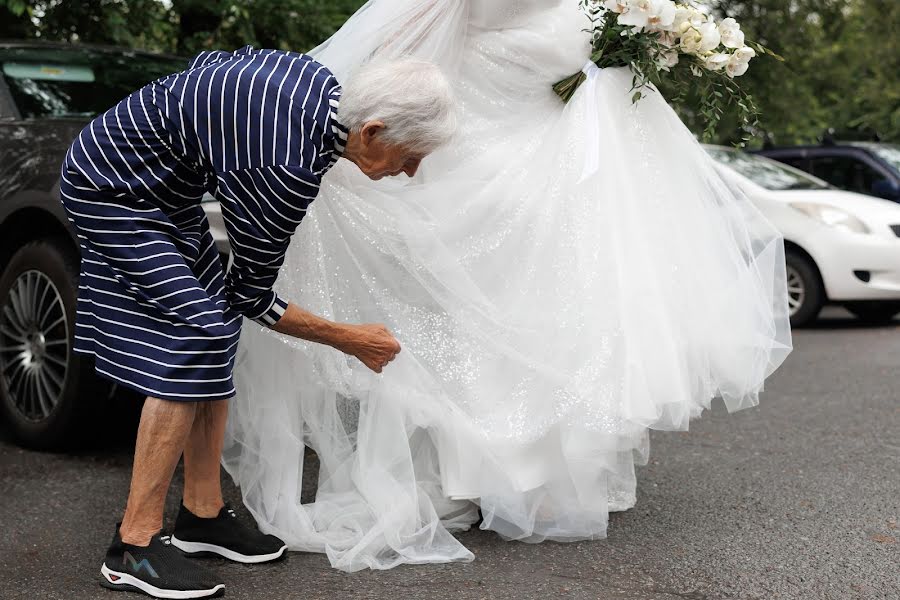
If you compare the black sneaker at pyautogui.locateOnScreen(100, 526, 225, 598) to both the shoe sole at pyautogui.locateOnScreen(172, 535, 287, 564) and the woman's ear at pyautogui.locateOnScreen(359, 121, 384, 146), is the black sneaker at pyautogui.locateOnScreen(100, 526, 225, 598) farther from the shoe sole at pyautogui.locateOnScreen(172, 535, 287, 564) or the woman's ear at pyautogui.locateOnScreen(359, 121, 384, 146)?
the woman's ear at pyautogui.locateOnScreen(359, 121, 384, 146)

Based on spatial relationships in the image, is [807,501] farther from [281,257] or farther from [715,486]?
[281,257]

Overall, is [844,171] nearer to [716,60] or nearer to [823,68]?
[823,68]

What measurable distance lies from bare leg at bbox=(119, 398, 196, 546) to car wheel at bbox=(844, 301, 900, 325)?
766cm

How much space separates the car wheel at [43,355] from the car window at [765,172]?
616cm

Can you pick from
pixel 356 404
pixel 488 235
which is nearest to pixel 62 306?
→ pixel 356 404

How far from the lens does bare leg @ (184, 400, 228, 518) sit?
3.29 meters

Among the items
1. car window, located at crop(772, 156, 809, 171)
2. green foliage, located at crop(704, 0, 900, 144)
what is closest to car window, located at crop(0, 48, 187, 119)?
green foliage, located at crop(704, 0, 900, 144)

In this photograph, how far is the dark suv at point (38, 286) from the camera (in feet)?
13.8

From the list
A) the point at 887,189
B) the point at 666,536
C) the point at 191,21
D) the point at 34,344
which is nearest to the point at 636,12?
the point at 666,536

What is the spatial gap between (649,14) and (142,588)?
225cm

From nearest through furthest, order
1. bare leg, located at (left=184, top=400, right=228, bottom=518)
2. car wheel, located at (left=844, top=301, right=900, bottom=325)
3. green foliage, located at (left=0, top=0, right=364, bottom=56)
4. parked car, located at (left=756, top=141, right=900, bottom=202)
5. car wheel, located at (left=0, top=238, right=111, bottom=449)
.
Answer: bare leg, located at (left=184, top=400, right=228, bottom=518) < car wheel, located at (left=0, top=238, right=111, bottom=449) < green foliage, located at (left=0, top=0, right=364, bottom=56) < car wheel, located at (left=844, top=301, right=900, bottom=325) < parked car, located at (left=756, top=141, right=900, bottom=202)

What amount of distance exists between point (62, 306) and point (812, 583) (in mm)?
2846

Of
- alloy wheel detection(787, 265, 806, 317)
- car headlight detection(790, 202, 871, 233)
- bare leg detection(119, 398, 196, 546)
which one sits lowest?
alloy wheel detection(787, 265, 806, 317)

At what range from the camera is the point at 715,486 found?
13.5 feet
